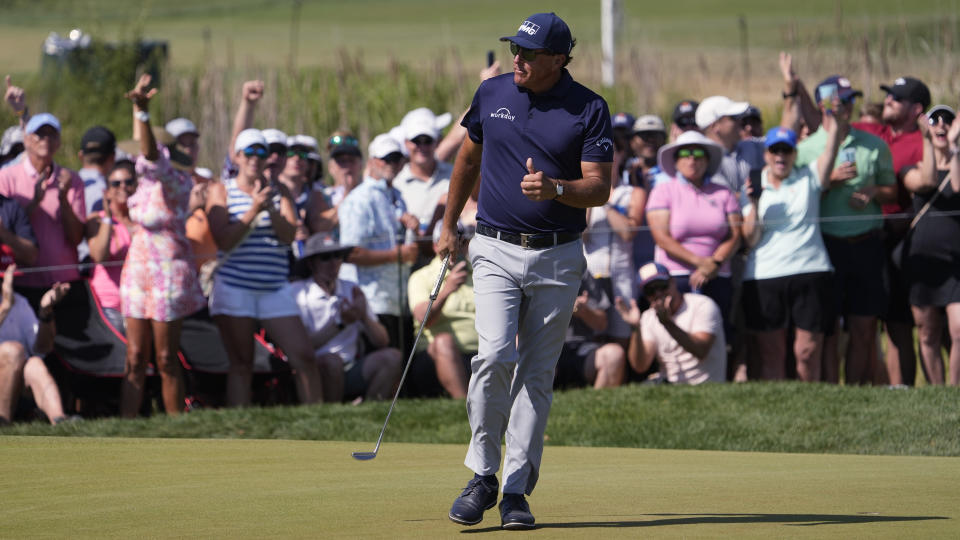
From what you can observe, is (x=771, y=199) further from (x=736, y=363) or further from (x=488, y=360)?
(x=488, y=360)

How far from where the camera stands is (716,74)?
3828 cm

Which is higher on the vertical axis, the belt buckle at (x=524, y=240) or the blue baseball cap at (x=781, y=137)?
the blue baseball cap at (x=781, y=137)

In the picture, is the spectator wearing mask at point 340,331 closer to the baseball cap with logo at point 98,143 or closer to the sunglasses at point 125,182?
the sunglasses at point 125,182

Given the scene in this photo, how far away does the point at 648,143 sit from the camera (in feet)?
41.8

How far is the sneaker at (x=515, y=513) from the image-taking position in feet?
19.9

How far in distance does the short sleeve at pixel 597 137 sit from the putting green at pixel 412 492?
4.91 ft

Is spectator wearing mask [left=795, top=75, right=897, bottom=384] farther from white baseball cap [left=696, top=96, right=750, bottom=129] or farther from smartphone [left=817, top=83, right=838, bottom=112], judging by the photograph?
white baseball cap [left=696, top=96, right=750, bottom=129]

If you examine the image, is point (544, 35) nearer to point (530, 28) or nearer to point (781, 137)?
point (530, 28)

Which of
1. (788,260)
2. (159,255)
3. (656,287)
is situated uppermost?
(159,255)

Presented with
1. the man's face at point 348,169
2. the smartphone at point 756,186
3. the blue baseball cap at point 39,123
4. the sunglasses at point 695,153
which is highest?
the blue baseball cap at point 39,123

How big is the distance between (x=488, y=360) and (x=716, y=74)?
32874 millimetres

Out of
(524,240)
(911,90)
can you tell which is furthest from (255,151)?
(524,240)

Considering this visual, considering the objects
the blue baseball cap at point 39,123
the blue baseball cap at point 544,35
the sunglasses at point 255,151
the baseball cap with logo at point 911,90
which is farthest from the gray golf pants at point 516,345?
the baseball cap with logo at point 911,90

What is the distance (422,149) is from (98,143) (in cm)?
253
